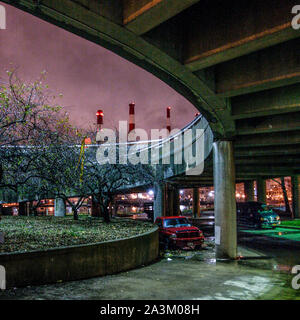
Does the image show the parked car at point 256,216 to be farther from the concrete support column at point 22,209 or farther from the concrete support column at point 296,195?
the concrete support column at point 22,209

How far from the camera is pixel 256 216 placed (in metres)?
28.0

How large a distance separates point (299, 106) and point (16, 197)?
39184mm

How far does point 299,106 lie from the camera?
9.87 meters

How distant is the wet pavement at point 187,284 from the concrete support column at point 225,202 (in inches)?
27.6

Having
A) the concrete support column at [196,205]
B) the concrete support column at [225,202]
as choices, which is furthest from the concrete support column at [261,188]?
the concrete support column at [225,202]

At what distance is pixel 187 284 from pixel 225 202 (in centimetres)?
543

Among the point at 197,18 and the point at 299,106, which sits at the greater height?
the point at 197,18

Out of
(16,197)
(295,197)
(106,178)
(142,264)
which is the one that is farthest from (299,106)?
(16,197)

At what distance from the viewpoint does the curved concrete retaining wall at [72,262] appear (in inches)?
334

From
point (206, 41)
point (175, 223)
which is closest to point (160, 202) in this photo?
point (175, 223)

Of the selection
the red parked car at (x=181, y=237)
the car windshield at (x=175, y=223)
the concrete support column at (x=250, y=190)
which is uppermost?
the concrete support column at (x=250, y=190)

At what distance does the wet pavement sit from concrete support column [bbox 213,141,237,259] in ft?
2.30

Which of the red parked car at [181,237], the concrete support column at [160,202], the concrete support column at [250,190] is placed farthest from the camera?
the concrete support column at [250,190]
